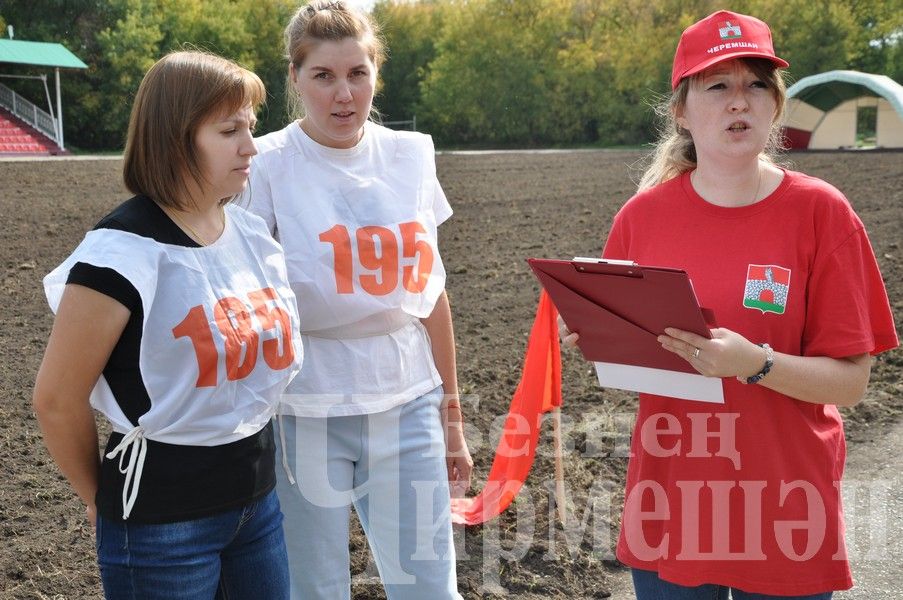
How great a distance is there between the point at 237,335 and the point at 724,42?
1275mm

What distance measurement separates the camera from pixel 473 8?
66.4 m

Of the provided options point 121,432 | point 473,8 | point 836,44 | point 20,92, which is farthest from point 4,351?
point 473,8

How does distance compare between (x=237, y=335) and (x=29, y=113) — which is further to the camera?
(x=29, y=113)

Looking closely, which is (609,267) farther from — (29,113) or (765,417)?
(29,113)

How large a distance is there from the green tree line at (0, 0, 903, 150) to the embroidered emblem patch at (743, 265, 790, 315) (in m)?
44.4

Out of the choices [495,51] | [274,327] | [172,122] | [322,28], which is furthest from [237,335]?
[495,51]

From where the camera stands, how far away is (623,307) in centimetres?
209

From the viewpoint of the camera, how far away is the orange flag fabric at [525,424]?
4320mm

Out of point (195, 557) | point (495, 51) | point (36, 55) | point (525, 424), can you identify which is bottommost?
point (525, 424)

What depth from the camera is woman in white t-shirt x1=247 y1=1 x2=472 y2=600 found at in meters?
2.47

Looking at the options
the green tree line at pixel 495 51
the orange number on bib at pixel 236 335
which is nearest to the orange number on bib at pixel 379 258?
the orange number on bib at pixel 236 335

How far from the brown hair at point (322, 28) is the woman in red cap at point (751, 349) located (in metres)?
0.86

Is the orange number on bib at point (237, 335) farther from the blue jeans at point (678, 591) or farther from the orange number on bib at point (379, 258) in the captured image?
the blue jeans at point (678, 591)

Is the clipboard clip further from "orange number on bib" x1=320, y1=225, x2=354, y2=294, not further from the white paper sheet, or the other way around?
"orange number on bib" x1=320, y1=225, x2=354, y2=294
